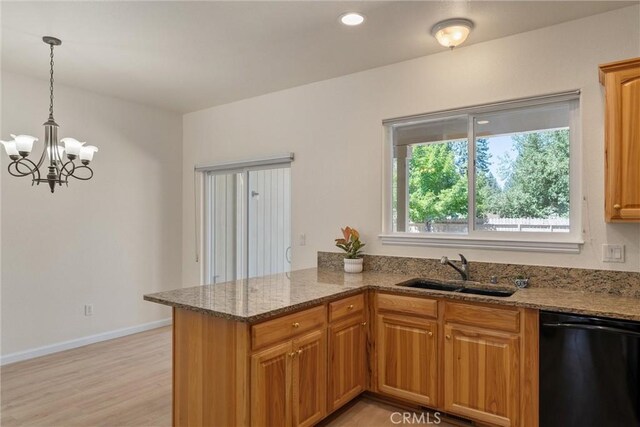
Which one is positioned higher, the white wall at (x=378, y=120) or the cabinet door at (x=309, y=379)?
the white wall at (x=378, y=120)

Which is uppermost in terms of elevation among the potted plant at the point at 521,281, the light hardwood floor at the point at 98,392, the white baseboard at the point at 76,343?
the potted plant at the point at 521,281

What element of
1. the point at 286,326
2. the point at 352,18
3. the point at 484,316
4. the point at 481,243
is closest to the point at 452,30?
the point at 352,18

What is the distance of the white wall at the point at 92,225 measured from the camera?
368 centimetres

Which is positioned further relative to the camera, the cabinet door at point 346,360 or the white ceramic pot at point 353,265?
the white ceramic pot at point 353,265

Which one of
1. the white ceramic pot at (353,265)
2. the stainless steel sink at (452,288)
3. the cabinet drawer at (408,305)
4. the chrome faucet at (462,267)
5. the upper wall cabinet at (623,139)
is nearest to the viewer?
the upper wall cabinet at (623,139)

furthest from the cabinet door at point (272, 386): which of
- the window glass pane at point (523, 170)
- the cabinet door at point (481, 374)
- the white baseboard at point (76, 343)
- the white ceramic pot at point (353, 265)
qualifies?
the white baseboard at point (76, 343)

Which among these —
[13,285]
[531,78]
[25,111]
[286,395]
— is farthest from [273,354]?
[25,111]

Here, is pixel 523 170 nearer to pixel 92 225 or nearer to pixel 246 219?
pixel 246 219

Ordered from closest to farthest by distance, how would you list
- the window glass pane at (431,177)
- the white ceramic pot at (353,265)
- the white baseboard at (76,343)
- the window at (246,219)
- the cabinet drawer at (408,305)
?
the cabinet drawer at (408,305) → the window glass pane at (431,177) → the white ceramic pot at (353,265) → the white baseboard at (76,343) → the window at (246,219)

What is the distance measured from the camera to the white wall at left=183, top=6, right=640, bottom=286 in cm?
260

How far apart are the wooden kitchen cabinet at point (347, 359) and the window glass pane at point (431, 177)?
103cm

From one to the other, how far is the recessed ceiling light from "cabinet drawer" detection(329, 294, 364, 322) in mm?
1864

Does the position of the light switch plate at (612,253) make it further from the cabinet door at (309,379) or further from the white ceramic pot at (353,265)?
the cabinet door at (309,379)

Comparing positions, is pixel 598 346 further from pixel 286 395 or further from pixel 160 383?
pixel 160 383
